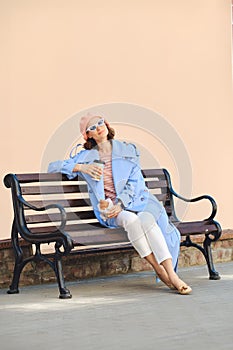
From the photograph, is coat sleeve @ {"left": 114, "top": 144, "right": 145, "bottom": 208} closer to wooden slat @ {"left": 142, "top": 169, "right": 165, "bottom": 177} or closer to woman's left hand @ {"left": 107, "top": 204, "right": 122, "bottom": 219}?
woman's left hand @ {"left": 107, "top": 204, "right": 122, "bottom": 219}

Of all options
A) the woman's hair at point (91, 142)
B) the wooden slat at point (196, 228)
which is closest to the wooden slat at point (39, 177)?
the woman's hair at point (91, 142)

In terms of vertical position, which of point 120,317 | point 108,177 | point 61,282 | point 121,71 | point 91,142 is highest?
point 121,71

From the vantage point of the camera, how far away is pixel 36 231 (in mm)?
5035

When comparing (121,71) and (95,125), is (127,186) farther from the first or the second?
(121,71)

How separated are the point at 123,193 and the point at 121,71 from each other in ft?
5.08

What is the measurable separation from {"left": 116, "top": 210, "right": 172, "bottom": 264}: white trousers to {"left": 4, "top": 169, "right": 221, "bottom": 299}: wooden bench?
9 centimetres

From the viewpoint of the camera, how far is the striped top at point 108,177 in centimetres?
523

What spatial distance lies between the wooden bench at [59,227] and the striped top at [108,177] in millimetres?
165

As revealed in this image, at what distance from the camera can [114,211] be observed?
5051mm

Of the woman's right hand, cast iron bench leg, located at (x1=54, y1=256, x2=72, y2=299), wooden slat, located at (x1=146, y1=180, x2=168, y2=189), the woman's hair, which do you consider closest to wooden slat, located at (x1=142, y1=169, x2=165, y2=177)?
wooden slat, located at (x1=146, y1=180, x2=168, y2=189)

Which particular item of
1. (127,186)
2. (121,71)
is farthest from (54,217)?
(121,71)

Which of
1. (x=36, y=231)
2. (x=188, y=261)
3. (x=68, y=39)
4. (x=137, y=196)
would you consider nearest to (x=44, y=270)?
(x=36, y=231)

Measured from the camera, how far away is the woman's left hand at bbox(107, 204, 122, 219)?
505cm

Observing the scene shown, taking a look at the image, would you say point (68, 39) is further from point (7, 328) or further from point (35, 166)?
point (7, 328)
